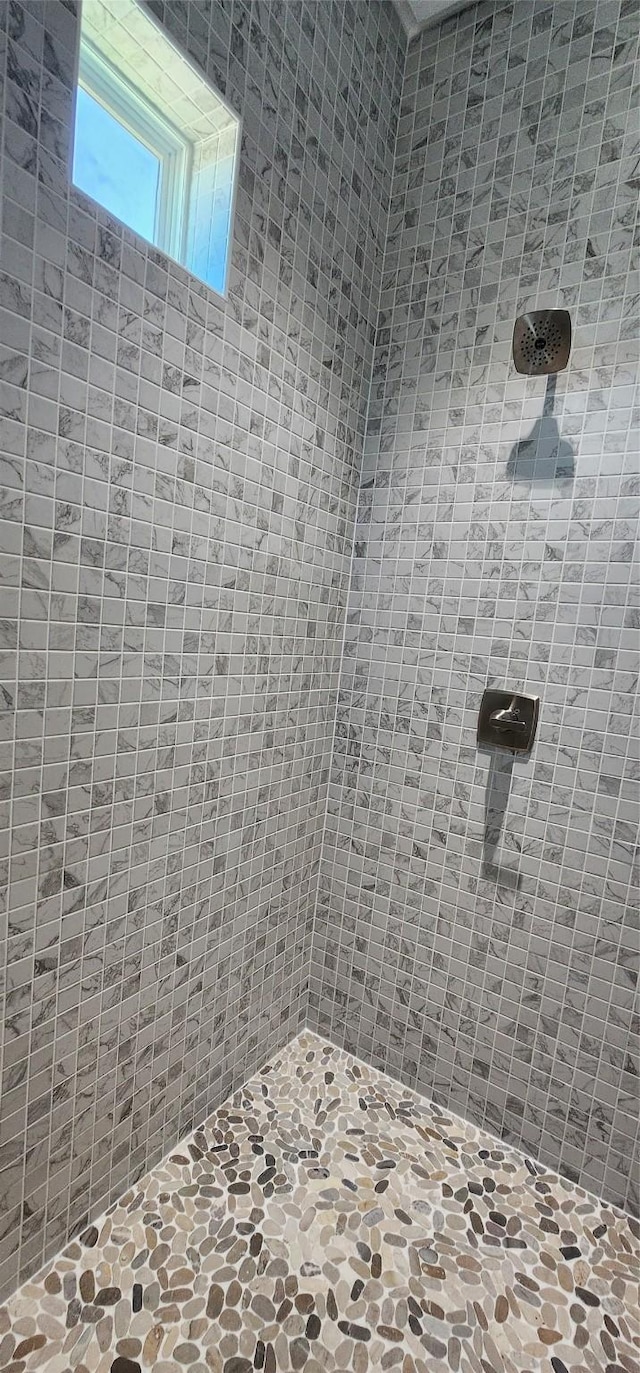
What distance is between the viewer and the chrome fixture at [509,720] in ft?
4.32

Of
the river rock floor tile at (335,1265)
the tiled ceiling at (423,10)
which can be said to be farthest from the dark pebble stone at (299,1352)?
the tiled ceiling at (423,10)

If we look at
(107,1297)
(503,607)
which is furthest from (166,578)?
(107,1297)

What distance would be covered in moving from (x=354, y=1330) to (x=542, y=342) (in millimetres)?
1857

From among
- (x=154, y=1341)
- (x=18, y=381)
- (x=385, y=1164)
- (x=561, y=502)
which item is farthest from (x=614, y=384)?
(x=154, y=1341)

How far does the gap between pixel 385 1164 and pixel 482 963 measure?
1.57 ft

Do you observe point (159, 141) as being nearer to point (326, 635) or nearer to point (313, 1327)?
point (326, 635)

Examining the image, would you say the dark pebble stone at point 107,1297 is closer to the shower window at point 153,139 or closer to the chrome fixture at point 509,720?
the chrome fixture at point 509,720

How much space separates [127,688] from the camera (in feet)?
3.23

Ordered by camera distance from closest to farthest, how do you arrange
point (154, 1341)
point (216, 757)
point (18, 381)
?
point (18, 381) → point (154, 1341) → point (216, 757)

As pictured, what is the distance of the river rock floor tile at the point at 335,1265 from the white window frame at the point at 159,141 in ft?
5.75

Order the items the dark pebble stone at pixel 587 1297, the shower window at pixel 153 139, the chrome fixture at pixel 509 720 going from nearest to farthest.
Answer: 1. the shower window at pixel 153 139
2. the dark pebble stone at pixel 587 1297
3. the chrome fixture at pixel 509 720

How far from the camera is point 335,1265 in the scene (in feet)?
3.43

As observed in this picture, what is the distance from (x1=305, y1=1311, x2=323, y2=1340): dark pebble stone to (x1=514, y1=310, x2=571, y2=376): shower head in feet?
5.94

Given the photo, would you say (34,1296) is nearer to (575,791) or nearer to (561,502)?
(575,791)
